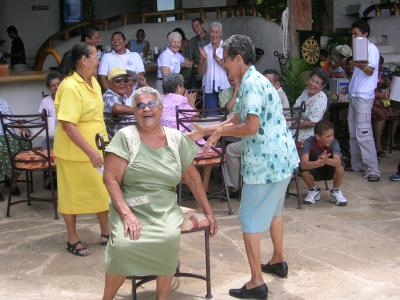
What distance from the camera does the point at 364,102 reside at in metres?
6.94

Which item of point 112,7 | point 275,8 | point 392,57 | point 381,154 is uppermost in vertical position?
point 112,7

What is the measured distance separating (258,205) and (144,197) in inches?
28.1

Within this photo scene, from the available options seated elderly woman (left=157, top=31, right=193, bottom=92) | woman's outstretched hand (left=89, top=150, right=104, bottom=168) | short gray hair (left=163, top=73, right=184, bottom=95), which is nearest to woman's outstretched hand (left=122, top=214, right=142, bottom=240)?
woman's outstretched hand (left=89, top=150, right=104, bottom=168)

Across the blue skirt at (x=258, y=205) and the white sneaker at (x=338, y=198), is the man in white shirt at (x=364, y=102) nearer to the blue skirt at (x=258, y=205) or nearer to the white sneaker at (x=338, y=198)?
the white sneaker at (x=338, y=198)

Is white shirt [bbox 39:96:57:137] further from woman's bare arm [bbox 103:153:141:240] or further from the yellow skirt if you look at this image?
woman's bare arm [bbox 103:153:141:240]

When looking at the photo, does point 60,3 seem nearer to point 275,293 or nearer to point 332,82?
point 332,82

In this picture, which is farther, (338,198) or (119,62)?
(119,62)

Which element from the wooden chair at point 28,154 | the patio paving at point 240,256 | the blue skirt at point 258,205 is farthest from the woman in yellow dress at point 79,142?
the blue skirt at point 258,205

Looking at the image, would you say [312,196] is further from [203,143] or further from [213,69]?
[213,69]

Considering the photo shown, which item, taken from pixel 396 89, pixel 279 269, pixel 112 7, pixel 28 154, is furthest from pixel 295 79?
pixel 112 7

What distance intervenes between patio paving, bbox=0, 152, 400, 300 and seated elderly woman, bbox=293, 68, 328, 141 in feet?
2.38

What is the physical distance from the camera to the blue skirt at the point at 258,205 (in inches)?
151

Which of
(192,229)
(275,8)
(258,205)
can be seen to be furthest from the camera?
(275,8)

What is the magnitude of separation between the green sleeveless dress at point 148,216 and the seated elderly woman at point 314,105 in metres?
3.06
